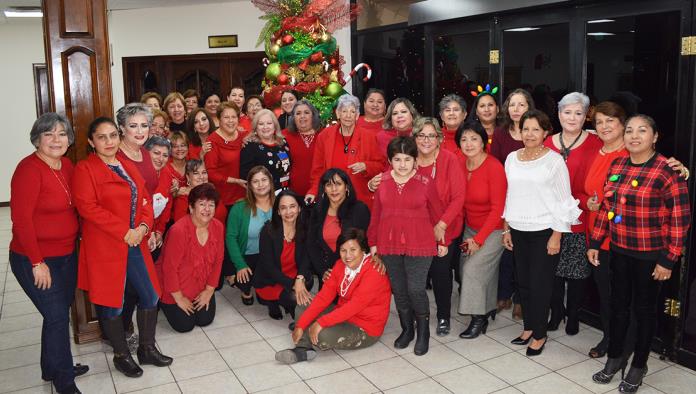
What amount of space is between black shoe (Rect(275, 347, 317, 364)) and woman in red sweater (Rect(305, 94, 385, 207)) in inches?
48.0

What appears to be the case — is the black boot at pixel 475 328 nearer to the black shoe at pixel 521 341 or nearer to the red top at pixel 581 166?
the black shoe at pixel 521 341

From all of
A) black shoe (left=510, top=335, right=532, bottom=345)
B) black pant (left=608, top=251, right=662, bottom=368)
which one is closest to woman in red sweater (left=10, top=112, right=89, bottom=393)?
black shoe (left=510, top=335, right=532, bottom=345)

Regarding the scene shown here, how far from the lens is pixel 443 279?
383 centimetres

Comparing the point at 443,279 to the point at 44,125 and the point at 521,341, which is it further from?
the point at 44,125

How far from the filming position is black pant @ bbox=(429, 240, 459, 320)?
12.4 feet

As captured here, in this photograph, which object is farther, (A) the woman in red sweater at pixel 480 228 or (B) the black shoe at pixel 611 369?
(A) the woman in red sweater at pixel 480 228

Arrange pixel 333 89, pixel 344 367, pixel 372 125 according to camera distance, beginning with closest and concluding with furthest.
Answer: pixel 344 367 → pixel 372 125 → pixel 333 89

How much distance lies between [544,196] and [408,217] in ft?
2.56

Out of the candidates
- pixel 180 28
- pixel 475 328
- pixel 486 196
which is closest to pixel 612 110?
pixel 486 196

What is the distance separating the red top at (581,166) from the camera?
351cm

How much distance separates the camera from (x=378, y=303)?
3.64 m

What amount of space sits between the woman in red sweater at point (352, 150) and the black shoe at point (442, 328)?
1.02 m

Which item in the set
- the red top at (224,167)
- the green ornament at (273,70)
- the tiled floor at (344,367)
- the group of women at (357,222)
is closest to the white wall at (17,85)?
the green ornament at (273,70)

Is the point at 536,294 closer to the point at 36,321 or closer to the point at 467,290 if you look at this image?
the point at 467,290
